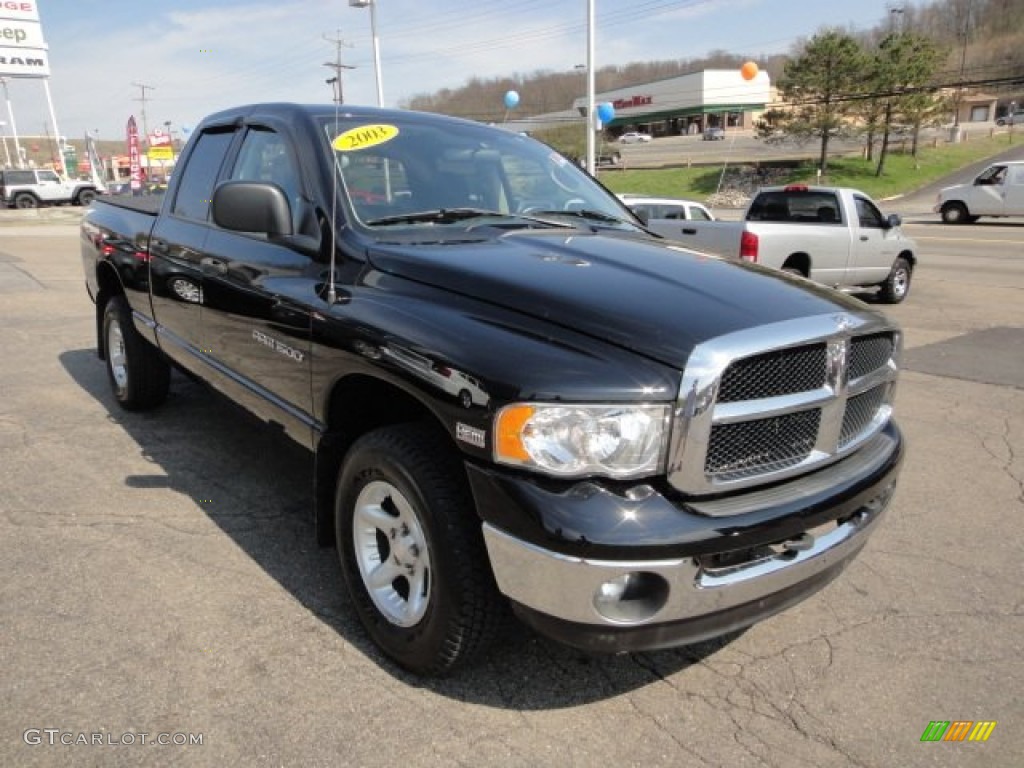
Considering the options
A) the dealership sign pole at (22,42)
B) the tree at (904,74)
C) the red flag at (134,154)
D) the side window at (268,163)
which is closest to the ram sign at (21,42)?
the dealership sign pole at (22,42)

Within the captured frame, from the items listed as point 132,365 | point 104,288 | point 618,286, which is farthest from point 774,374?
point 104,288

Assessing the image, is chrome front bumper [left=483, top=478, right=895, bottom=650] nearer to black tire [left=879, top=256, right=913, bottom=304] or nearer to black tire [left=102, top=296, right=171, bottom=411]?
black tire [left=102, top=296, right=171, bottom=411]

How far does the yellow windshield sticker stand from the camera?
10.6ft

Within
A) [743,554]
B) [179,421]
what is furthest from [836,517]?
[179,421]

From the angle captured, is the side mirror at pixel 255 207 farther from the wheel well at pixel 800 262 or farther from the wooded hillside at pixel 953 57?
the wooded hillside at pixel 953 57

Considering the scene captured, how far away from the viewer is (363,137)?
10.9 ft

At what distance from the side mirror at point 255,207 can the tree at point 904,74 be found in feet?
145

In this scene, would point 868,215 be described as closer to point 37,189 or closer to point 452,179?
point 452,179

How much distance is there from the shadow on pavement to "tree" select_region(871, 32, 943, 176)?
42883 mm

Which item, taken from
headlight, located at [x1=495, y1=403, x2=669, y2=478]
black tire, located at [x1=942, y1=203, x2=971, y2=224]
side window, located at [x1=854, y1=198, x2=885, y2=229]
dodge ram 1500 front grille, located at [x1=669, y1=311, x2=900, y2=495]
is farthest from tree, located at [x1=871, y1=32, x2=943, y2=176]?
headlight, located at [x1=495, y1=403, x2=669, y2=478]

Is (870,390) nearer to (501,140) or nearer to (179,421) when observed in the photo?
(501,140)

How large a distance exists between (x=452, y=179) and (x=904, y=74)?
43957 mm

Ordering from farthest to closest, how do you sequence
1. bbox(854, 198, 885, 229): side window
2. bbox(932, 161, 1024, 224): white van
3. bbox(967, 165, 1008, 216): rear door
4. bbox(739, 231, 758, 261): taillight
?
bbox(967, 165, 1008, 216): rear door → bbox(932, 161, 1024, 224): white van → bbox(854, 198, 885, 229): side window → bbox(739, 231, 758, 261): taillight

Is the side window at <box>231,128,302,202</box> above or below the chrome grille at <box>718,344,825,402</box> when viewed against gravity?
above
